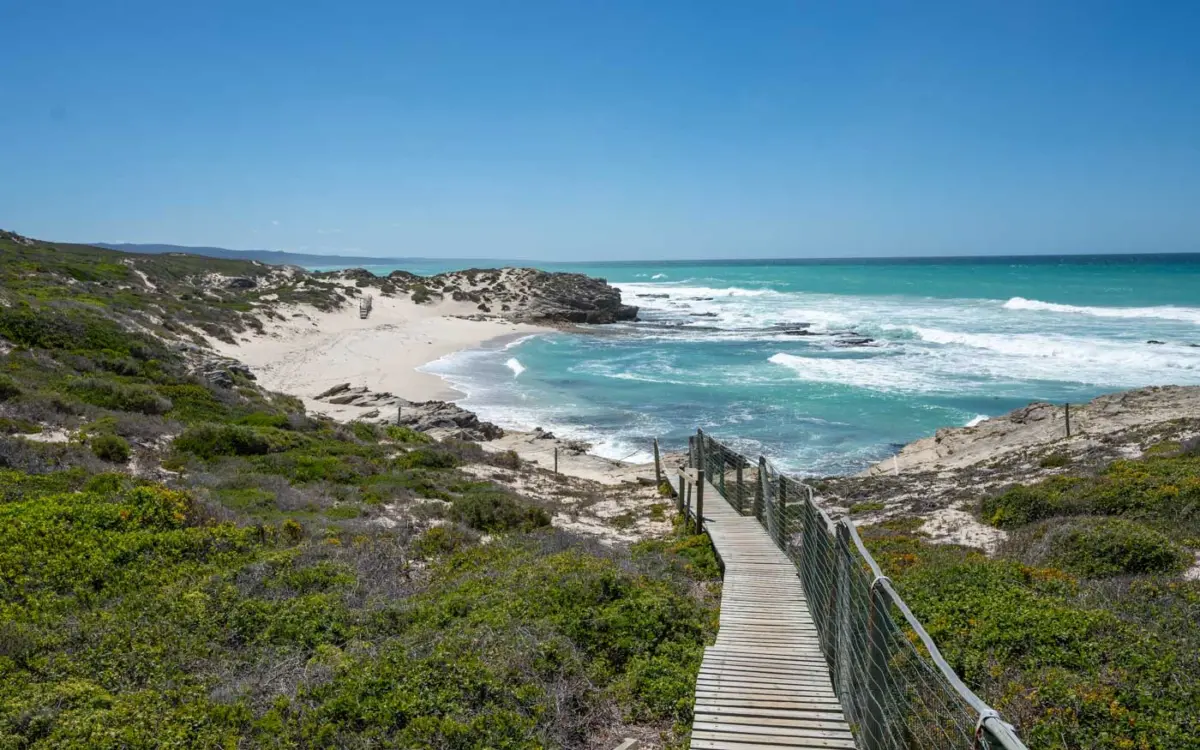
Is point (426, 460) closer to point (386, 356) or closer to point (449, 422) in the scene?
point (449, 422)

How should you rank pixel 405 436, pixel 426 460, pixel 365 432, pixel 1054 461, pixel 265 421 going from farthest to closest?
1. pixel 405 436
2. pixel 365 432
3. pixel 265 421
4. pixel 426 460
5. pixel 1054 461

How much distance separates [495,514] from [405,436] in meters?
9.81

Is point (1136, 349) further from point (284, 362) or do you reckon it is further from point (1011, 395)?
point (284, 362)

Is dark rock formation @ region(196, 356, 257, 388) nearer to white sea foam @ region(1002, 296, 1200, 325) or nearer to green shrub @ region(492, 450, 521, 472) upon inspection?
green shrub @ region(492, 450, 521, 472)

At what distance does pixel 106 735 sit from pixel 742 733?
4464mm

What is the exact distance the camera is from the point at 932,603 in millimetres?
7574

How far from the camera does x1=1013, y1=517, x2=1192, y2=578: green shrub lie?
8625 mm

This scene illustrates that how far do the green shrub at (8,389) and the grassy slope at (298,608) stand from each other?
5 centimetres

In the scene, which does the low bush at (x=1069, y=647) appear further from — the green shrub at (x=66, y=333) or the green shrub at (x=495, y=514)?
the green shrub at (x=66, y=333)

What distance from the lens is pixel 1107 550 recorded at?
29.7 ft

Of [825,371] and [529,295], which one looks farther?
[529,295]

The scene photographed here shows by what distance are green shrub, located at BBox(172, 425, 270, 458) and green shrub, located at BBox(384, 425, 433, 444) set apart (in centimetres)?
516

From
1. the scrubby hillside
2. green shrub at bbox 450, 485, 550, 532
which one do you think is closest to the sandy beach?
green shrub at bbox 450, 485, 550, 532

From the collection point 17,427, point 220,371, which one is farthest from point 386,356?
point 17,427
